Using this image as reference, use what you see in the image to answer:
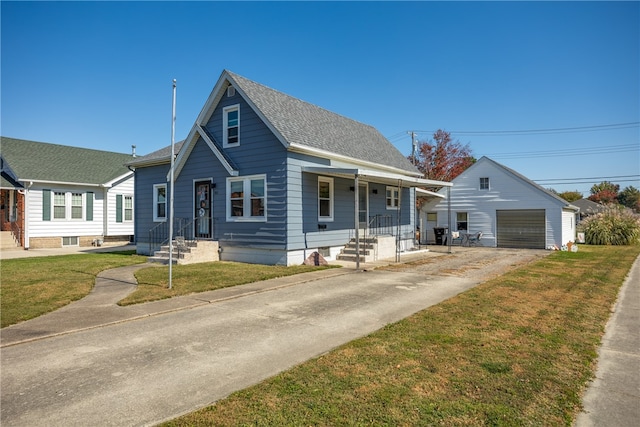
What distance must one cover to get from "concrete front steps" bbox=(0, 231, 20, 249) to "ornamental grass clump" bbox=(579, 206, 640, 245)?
36.5 metres

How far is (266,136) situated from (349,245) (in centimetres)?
573

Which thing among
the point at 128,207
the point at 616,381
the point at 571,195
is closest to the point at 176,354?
the point at 616,381

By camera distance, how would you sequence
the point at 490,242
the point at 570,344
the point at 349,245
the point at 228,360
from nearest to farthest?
the point at 228,360 < the point at 570,344 < the point at 349,245 < the point at 490,242

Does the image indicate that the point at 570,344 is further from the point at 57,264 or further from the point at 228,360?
the point at 57,264

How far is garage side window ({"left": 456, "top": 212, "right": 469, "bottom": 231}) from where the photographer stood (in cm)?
2500

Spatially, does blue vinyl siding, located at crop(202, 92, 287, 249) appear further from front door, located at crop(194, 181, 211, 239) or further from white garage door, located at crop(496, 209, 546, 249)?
white garage door, located at crop(496, 209, 546, 249)

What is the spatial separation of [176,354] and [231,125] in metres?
11.4

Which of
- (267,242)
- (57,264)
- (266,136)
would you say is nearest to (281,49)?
(266,136)

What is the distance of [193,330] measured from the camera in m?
5.99

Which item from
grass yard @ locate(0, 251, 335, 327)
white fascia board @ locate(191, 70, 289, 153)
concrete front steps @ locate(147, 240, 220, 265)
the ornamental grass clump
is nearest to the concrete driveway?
grass yard @ locate(0, 251, 335, 327)

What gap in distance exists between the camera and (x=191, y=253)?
14008 millimetres

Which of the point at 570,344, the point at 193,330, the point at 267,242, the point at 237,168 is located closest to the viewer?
the point at 570,344

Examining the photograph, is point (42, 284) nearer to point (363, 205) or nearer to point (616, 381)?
point (616, 381)

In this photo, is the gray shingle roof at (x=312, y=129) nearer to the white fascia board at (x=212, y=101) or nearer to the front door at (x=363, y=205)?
the white fascia board at (x=212, y=101)
